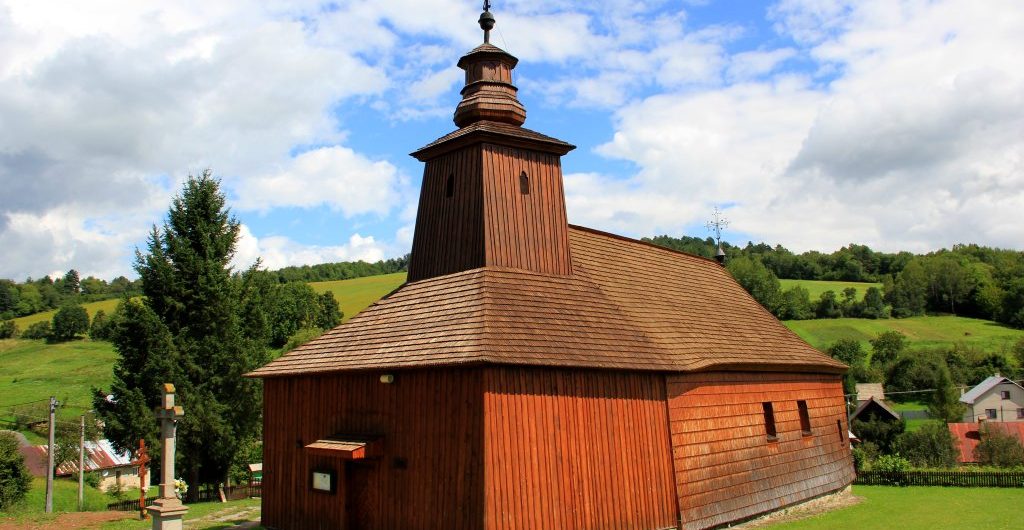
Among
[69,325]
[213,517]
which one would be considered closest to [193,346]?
[213,517]

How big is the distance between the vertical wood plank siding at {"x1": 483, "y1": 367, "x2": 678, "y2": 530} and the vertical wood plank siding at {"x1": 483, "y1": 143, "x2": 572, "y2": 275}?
3284mm

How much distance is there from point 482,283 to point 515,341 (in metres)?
2.02

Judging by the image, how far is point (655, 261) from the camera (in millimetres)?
21188

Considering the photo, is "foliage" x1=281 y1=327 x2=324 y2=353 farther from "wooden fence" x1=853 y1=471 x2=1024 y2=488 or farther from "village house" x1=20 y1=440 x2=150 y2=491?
"wooden fence" x1=853 y1=471 x2=1024 y2=488

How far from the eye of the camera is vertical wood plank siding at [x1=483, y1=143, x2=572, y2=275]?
15906mm

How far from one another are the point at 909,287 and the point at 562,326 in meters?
85.9

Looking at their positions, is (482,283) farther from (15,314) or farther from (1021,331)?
(15,314)

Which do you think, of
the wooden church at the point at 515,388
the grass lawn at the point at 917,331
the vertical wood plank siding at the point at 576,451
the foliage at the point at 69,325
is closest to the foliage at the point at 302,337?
the foliage at the point at 69,325

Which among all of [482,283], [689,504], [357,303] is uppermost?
[357,303]

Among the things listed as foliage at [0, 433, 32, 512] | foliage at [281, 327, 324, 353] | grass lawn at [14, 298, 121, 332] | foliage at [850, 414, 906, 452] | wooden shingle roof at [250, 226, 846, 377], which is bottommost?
foliage at [850, 414, 906, 452]

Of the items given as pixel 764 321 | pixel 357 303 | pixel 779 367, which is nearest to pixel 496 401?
pixel 779 367

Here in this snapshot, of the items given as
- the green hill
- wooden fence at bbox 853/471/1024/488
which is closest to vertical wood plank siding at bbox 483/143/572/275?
wooden fence at bbox 853/471/1024/488

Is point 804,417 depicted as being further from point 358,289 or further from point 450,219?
point 358,289

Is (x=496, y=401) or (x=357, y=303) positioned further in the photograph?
(x=357, y=303)
